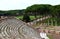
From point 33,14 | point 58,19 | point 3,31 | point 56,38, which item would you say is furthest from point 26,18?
point 3,31

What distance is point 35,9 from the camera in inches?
2761

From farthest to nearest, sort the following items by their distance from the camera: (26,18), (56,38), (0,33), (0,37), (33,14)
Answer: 1. (33,14)
2. (26,18)
3. (56,38)
4. (0,33)
5. (0,37)

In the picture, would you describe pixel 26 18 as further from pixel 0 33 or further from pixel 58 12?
pixel 0 33

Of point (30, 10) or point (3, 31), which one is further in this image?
point (30, 10)

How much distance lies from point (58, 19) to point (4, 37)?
1775 inches

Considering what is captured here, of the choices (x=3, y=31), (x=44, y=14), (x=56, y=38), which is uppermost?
(x=3, y=31)

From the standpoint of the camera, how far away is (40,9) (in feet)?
224

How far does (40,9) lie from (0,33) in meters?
59.6

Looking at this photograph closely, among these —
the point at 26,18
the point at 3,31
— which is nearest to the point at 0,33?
the point at 3,31

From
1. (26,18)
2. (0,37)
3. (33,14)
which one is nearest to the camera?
(0,37)

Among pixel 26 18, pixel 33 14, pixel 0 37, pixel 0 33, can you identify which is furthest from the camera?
pixel 33 14

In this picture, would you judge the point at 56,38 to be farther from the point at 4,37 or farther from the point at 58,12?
the point at 58,12

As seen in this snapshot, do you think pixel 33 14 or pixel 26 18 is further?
pixel 33 14

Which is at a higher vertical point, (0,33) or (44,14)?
(0,33)
